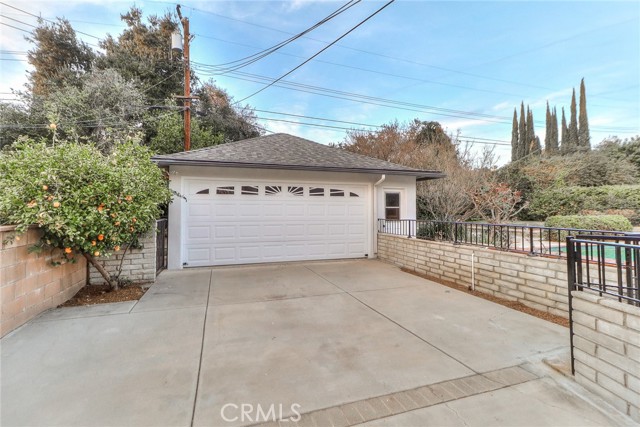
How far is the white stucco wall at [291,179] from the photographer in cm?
652

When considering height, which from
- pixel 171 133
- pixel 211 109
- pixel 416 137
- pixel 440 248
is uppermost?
pixel 211 109

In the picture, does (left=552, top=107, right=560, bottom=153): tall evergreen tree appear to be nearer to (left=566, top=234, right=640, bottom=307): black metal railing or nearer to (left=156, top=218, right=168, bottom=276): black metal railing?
(left=566, top=234, right=640, bottom=307): black metal railing

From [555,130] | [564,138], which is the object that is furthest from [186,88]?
[555,130]

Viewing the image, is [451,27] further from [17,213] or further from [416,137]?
[17,213]

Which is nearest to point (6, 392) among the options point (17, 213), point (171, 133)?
point (17, 213)

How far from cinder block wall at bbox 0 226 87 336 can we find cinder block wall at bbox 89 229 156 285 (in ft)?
2.14

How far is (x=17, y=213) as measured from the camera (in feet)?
11.3

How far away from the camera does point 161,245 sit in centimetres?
623

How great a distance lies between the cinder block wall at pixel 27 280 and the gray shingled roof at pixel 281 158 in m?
2.82

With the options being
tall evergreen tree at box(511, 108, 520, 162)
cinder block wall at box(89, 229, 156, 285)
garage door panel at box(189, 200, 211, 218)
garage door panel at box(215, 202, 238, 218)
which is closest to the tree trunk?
cinder block wall at box(89, 229, 156, 285)

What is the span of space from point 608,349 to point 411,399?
4.71 feet

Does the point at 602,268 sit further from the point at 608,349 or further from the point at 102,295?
the point at 102,295

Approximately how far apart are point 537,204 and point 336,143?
11464mm

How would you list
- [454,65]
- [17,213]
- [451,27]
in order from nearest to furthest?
[17,213] → [451,27] → [454,65]
